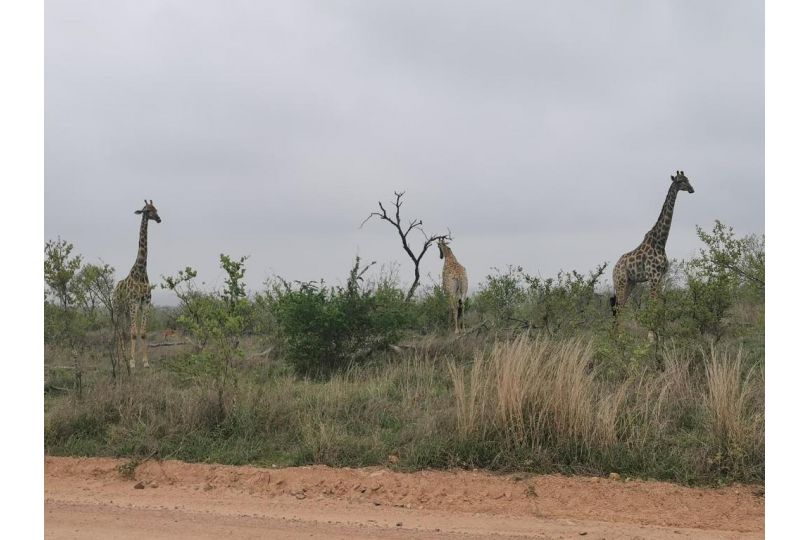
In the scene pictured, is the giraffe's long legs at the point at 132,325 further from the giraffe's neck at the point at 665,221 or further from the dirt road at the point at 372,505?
the giraffe's neck at the point at 665,221

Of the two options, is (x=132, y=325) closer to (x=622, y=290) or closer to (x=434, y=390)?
(x=434, y=390)

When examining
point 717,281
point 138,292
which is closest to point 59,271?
point 138,292

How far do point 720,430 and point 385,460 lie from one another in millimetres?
3073

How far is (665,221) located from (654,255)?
63 cm

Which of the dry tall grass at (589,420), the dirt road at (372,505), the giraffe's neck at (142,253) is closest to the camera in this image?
the dirt road at (372,505)

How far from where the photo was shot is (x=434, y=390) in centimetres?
885

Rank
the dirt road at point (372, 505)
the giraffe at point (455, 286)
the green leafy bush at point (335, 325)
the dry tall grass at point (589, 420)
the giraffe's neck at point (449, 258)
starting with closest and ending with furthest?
the dirt road at point (372, 505), the dry tall grass at point (589, 420), the green leafy bush at point (335, 325), the giraffe at point (455, 286), the giraffe's neck at point (449, 258)

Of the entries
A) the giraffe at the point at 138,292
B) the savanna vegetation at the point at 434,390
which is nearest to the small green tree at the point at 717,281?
the savanna vegetation at the point at 434,390

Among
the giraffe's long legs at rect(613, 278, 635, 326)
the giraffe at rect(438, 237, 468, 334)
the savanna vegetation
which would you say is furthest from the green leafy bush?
the giraffe's long legs at rect(613, 278, 635, 326)

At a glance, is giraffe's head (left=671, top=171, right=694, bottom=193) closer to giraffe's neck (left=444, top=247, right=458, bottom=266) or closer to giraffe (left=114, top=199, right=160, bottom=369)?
giraffe's neck (left=444, top=247, right=458, bottom=266)

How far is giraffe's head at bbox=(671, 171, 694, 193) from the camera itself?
1237 cm

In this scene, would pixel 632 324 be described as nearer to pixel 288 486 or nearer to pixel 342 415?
pixel 342 415

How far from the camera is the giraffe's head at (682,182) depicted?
1237 cm

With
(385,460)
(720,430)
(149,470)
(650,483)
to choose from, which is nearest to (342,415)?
(385,460)
